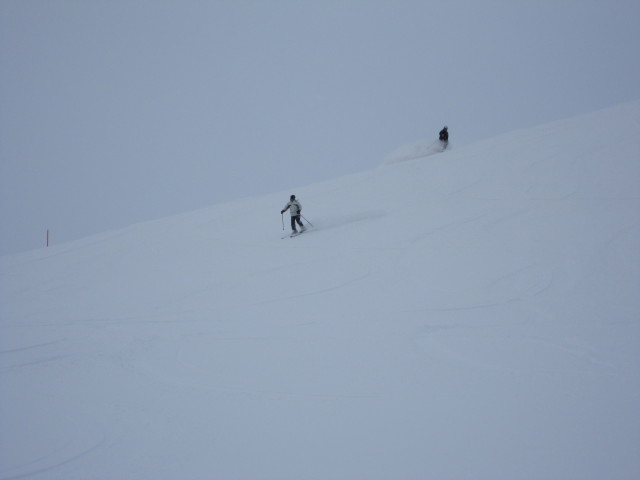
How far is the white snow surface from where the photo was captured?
8.87 ft

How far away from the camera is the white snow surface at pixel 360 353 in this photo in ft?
8.87

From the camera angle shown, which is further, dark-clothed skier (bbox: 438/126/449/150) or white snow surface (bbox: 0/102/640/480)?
dark-clothed skier (bbox: 438/126/449/150)

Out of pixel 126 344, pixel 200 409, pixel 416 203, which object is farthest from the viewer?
pixel 416 203

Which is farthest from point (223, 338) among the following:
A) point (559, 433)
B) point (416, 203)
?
point (416, 203)

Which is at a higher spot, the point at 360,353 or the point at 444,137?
the point at 444,137

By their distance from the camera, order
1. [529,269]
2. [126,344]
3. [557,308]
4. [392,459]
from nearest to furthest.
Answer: [392,459]
[557,308]
[126,344]
[529,269]

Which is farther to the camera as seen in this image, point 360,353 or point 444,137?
point 444,137

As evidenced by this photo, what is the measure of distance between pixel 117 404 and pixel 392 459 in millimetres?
2528

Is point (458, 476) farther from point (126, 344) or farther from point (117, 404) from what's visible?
point (126, 344)

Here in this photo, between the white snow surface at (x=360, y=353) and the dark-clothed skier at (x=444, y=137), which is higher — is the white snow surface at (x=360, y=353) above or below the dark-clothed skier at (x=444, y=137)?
below

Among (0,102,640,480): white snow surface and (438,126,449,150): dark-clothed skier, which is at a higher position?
(438,126,449,150): dark-clothed skier

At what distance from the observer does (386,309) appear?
534cm

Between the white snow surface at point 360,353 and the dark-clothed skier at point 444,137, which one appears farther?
the dark-clothed skier at point 444,137

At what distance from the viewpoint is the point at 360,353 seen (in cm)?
414
